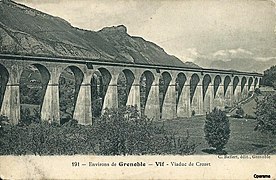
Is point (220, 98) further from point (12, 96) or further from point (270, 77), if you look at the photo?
point (12, 96)

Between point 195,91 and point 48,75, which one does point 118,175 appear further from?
point 195,91

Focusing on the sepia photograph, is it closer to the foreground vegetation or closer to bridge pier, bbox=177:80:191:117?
the foreground vegetation

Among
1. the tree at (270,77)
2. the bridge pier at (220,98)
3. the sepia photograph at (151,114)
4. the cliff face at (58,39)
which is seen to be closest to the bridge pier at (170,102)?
the bridge pier at (220,98)

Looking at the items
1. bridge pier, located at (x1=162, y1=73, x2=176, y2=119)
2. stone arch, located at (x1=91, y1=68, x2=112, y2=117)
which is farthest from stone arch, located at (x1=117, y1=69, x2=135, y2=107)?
bridge pier, located at (x1=162, y1=73, x2=176, y2=119)

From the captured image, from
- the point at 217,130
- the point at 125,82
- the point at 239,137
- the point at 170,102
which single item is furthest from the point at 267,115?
the point at 125,82

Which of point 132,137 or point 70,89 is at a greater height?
point 70,89

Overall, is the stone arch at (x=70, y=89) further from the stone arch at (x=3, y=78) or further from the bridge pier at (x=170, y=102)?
the bridge pier at (x=170, y=102)

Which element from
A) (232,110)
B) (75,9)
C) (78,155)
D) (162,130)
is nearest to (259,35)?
(232,110)
